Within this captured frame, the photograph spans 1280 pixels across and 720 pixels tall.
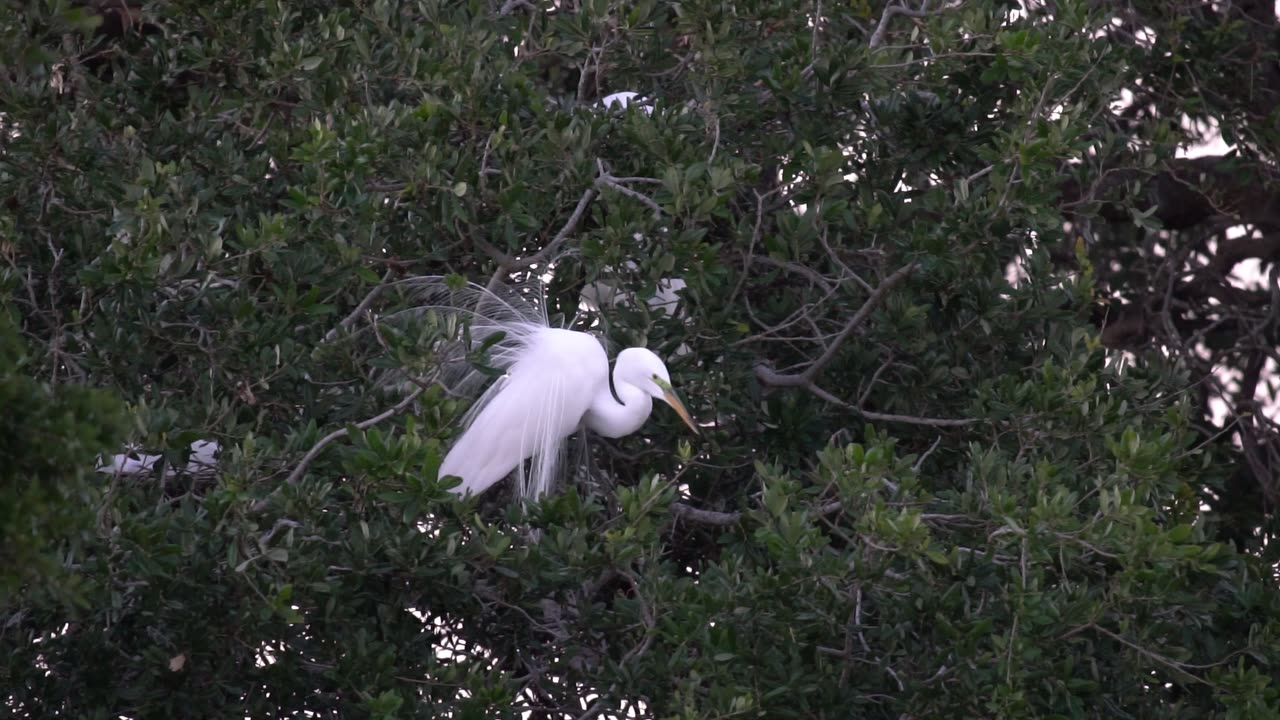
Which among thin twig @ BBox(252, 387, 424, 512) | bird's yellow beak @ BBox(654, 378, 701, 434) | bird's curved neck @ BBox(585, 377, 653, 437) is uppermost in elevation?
thin twig @ BBox(252, 387, 424, 512)

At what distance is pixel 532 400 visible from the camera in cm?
373

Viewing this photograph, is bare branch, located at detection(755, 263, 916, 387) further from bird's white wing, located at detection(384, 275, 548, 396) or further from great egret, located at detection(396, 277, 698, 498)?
bird's white wing, located at detection(384, 275, 548, 396)

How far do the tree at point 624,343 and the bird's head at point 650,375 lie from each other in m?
0.08

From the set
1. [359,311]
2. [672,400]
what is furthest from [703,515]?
[359,311]

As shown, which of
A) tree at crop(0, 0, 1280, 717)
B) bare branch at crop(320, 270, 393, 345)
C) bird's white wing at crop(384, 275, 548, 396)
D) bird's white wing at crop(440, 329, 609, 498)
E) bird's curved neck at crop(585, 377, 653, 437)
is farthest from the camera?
bird's white wing at crop(440, 329, 609, 498)

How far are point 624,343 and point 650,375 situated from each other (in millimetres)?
265

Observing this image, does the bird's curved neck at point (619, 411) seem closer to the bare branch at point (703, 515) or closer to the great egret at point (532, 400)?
the great egret at point (532, 400)

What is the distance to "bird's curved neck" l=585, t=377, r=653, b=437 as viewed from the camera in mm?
3578

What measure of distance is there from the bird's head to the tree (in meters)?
0.08

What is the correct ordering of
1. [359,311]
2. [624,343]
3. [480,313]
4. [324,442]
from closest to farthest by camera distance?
1. [324,442]
2. [359,311]
3. [480,313]
4. [624,343]

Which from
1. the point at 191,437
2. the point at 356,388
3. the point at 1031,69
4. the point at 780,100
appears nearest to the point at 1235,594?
the point at 1031,69

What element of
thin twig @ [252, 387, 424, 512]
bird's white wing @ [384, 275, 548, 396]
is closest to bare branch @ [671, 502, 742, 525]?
bird's white wing @ [384, 275, 548, 396]

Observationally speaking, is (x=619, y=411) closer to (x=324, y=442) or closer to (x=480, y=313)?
(x=480, y=313)

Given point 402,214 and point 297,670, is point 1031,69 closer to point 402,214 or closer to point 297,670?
point 402,214
